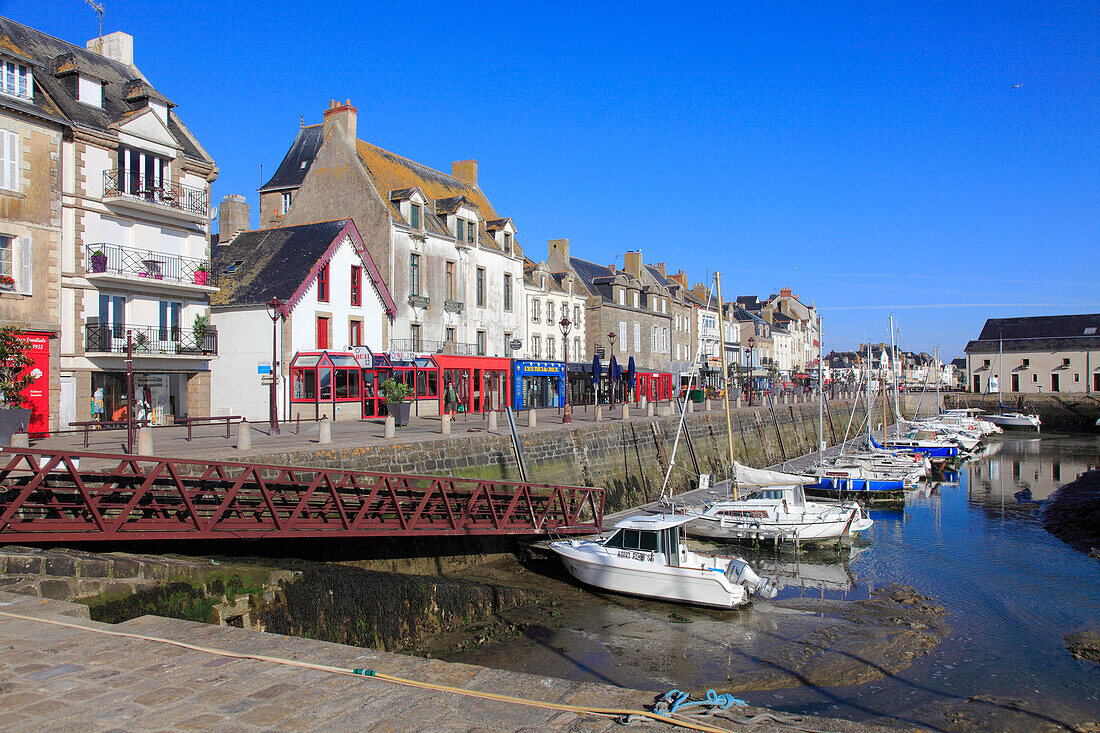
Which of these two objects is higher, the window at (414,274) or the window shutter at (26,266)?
the window at (414,274)

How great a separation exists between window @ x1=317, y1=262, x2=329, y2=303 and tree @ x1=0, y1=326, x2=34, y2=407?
12.7 metres

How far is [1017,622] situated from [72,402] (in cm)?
2572

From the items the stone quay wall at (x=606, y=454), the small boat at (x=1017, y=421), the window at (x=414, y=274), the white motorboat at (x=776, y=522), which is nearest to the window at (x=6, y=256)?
the stone quay wall at (x=606, y=454)

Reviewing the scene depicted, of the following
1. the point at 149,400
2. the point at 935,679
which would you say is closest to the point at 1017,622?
the point at 935,679

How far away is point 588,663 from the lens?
501 inches

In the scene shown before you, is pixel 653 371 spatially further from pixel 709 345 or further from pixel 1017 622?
pixel 1017 622

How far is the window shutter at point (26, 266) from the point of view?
2089cm

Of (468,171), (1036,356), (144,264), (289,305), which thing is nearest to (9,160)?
(144,264)

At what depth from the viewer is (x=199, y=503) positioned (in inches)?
543

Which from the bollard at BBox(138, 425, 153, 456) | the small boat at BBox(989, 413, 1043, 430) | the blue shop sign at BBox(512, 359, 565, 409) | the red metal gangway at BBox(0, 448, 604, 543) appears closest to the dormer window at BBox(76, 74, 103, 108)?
the red metal gangway at BBox(0, 448, 604, 543)

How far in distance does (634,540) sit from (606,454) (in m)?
10.6

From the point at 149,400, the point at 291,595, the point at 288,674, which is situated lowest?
the point at 291,595

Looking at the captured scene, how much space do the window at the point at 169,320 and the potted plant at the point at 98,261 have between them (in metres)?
3.09

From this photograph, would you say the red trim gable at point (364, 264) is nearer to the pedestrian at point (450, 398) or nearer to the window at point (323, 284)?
the window at point (323, 284)
